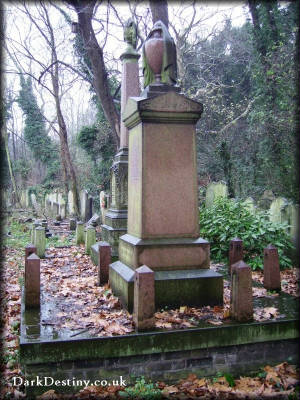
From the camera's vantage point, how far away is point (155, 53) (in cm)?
521

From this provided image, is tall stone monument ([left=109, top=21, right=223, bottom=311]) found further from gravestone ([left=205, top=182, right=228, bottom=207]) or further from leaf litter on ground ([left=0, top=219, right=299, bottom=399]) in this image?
gravestone ([left=205, top=182, right=228, bottom=207])

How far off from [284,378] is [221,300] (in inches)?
46.1

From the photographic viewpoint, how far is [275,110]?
16.9 meters

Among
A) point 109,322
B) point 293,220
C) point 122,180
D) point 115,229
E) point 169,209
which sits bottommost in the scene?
point 109,322

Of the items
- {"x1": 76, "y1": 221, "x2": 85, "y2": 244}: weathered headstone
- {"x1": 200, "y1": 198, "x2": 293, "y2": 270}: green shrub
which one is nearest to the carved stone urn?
{"x1": 200, "y1": 198, "x2": 293, "y2": 270}: green shrub

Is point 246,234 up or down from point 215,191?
down

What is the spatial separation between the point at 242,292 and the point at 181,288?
823 mm

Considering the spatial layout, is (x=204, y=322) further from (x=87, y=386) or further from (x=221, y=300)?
(x=87, y=386)

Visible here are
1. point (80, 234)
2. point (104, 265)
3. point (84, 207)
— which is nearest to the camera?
point (104, 265)

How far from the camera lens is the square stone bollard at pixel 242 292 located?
4.20 metres

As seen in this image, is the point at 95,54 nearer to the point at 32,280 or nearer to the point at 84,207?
the point at 84,207

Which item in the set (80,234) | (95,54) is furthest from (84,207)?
(95,54)

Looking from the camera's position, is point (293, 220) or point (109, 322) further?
point (293, 220)

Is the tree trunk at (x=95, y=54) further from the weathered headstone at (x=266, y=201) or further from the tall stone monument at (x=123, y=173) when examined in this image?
the weathered headstone at (x=266, y=201)
